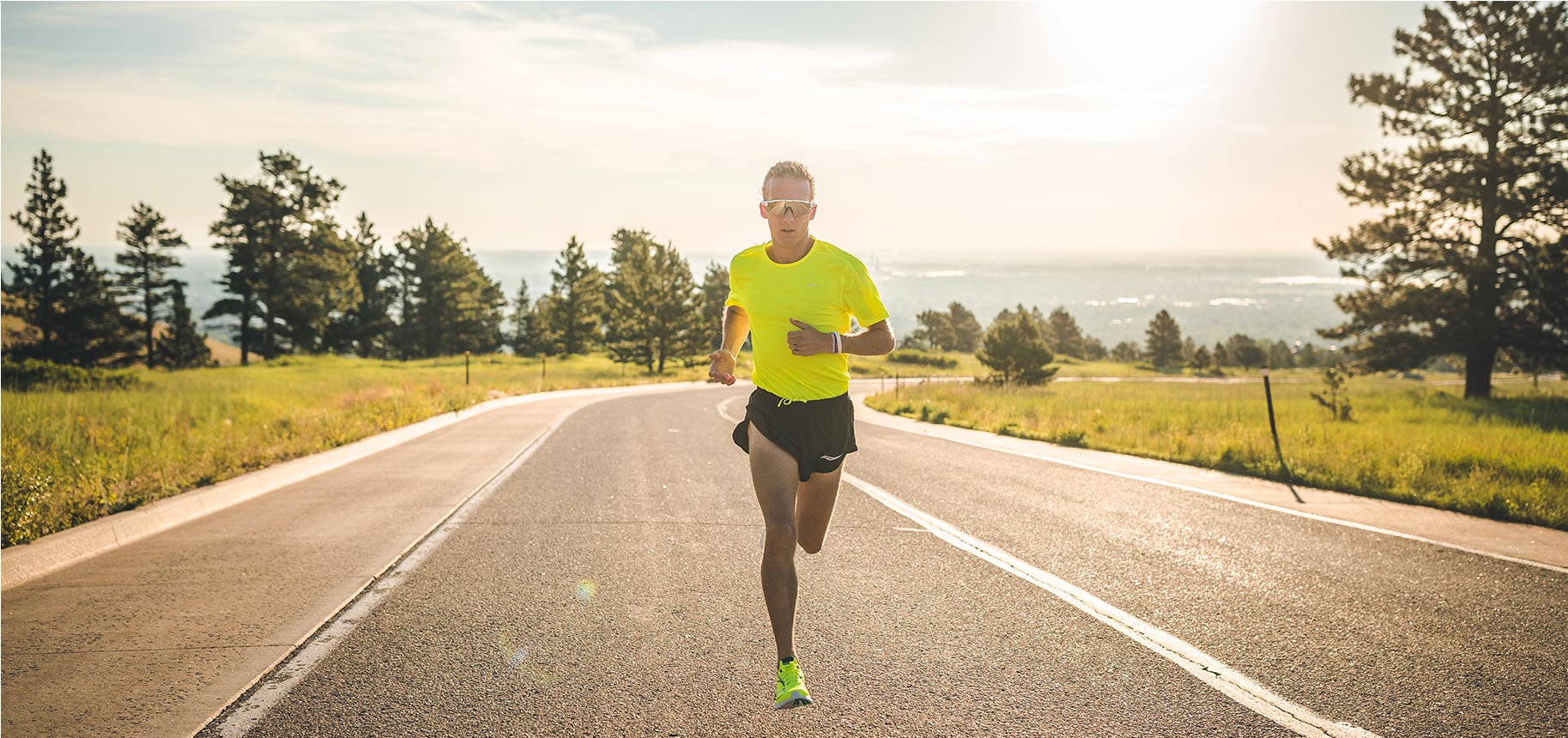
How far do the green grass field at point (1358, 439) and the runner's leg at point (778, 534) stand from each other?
25.1 feet

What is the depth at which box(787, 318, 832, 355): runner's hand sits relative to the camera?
3822 mm

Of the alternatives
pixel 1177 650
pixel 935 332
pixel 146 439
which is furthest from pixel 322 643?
pixel 935 332

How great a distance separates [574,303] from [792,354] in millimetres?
93561

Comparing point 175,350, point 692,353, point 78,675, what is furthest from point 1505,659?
point 175,350

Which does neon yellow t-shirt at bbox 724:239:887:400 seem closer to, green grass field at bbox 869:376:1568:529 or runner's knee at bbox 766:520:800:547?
runner's knee at bbox 766:520:800:547

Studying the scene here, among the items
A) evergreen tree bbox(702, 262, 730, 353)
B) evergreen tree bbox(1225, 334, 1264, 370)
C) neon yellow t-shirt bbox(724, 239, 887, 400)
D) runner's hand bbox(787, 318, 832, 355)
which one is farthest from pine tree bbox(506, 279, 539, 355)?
evergreen tree bbox(1225, 334, 1264, 370)

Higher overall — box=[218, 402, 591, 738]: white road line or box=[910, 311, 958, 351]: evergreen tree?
box=[910, 311, 958, 351]: evergreen tree

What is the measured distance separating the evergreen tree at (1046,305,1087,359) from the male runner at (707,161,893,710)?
136 meters

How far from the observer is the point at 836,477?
171 inches

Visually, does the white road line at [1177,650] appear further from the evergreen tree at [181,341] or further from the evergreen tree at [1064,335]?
the evergreen tree at [1064,335]

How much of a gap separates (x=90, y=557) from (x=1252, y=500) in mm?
10106

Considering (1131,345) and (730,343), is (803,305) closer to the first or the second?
(730,343)

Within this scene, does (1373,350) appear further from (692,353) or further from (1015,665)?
(692,353)

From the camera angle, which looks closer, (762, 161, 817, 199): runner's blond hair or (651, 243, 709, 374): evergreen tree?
(762, 161, 817, 199): runner's blond hair
